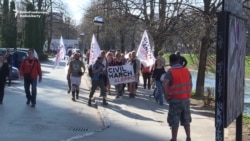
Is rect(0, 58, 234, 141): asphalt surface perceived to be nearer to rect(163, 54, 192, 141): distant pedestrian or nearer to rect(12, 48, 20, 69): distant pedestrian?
rect(163, 54, 192, 141): distant pedestrian

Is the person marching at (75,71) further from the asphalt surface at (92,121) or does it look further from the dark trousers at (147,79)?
the dark trousers at (147,79)

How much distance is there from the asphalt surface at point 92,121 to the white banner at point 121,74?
2.20ft

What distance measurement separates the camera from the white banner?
60.8ft

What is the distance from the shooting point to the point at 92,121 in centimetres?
1297

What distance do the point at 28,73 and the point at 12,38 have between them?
39.7 meters

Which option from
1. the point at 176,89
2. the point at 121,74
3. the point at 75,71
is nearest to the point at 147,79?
the point at 121,74

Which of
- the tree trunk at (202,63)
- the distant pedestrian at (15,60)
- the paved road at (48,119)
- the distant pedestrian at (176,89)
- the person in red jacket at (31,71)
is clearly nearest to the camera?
the distant pedestrian at (176,89)

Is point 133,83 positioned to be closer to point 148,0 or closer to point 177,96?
point 148,0

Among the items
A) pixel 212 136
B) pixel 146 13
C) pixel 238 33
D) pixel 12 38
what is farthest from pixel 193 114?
pixel 12 38

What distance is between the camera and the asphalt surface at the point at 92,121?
10625 millimetres

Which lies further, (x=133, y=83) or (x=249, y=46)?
(x=133, y=83)

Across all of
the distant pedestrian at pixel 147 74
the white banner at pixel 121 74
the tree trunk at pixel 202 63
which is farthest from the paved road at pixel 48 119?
the tree trunk at pixel 202 63

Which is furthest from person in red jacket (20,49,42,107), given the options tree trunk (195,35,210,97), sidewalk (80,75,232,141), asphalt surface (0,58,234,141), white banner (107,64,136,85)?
tree trunk (195,35,210,97)

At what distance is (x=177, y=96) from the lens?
905 cm
